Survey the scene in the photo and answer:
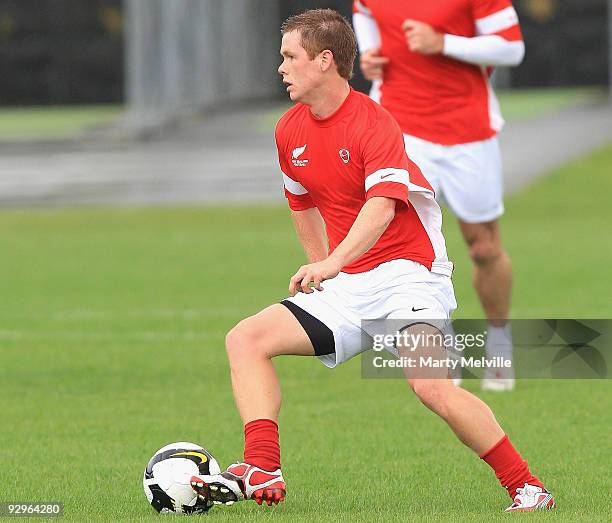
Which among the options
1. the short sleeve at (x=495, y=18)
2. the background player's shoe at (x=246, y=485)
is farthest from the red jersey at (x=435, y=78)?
the background player's shoe at (x=246, y=485)

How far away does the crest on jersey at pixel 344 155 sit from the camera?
5898 millimetres

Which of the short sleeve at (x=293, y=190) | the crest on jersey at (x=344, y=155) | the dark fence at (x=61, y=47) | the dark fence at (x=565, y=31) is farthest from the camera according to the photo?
the dark fence at (x=61, y=47)

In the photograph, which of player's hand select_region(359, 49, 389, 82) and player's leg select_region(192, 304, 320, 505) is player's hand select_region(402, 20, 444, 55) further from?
player's leg select_region(192, 304, 320, 505)

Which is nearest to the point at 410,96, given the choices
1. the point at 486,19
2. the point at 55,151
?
the point at 486,19

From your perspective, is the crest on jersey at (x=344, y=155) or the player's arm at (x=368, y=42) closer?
the crest on jersey at (x=344, y=155)

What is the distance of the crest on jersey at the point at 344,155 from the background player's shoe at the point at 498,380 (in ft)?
10.6

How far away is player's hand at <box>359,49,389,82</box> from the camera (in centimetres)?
911

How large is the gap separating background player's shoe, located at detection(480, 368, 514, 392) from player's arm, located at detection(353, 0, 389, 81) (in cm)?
183

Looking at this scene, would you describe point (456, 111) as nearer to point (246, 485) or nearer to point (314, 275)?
point (314, 275)

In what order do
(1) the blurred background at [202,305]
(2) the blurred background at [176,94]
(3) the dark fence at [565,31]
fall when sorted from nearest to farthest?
(1) the blurred background at [202,305]
(2) the blurred background at [176,94]
(3) the dark fence at [565,31]

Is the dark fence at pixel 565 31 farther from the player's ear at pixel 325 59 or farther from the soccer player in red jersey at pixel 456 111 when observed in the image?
the player's ear at pixel 325 59

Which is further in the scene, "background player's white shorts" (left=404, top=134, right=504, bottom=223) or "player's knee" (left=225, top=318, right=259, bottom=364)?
"background player's white shorts" (left=404, top=134, right=504, bottom=223)

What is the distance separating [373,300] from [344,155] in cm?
55

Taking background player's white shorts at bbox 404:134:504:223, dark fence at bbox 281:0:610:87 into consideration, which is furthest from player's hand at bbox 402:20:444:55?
dark fence at bbox 281:0:610:87
